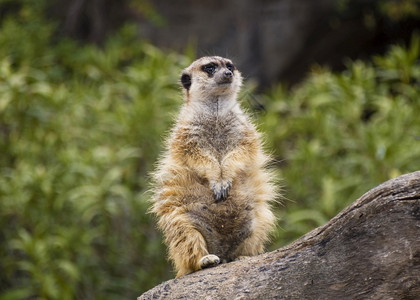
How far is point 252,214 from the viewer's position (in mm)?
3250

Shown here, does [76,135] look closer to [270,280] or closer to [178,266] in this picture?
→ [178,266]

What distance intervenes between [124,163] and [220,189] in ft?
8.71

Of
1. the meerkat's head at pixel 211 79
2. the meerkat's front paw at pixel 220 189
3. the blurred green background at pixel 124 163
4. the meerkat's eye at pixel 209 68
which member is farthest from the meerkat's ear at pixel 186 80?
the meerkat's front paw at pixel 220 189

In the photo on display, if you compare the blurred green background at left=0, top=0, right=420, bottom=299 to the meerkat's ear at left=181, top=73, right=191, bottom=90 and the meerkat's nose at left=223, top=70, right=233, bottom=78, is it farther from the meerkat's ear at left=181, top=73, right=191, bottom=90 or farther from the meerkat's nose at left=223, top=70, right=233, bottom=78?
the meerkat's nose at left=223, top=70, right=233, bottom=78

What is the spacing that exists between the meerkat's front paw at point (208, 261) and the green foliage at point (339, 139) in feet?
6.82

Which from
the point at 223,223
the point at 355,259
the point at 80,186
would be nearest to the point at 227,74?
the point at 223,223

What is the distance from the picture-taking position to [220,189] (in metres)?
3.22

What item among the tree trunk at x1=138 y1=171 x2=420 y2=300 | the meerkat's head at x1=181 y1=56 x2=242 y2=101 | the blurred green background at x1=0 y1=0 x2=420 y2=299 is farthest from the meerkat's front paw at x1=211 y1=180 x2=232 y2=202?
the blurred green background at x1=0 y1=0 x2=420 y2=299

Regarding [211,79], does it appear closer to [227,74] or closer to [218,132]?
[227,74]

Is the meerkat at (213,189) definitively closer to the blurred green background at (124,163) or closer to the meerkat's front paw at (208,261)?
the meerkat's front paw at (208,261)

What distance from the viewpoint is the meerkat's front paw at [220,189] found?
321cm

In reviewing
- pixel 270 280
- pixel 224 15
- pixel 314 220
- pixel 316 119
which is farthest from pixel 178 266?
pixel 224 15

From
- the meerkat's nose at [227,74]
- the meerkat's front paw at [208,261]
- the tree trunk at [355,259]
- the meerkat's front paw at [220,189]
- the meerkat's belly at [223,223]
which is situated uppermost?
the meerkat's nose at [227,74]

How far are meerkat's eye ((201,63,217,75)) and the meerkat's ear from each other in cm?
15
